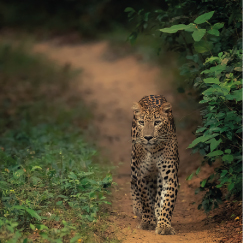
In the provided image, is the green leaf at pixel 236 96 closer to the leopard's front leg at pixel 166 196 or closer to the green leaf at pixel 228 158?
the green leaf at pixel 228 158

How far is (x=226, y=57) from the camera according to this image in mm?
5477

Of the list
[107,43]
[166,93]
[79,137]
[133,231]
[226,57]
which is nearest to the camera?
[226,57]

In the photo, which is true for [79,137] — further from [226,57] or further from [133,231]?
[226,57]

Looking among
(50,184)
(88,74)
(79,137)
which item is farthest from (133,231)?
(88,74)

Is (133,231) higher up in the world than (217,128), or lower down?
lower down

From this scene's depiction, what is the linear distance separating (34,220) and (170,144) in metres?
2.21

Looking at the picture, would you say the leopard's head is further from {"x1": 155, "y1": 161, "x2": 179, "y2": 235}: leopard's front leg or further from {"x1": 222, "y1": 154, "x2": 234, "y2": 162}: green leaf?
{"x1": 222, "y1": 154, "x2": 234, "y2": 162}: green leaf

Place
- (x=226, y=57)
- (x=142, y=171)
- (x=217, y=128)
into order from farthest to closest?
(x=142, y=171), (x=226, y=57), (x=217, y=128)

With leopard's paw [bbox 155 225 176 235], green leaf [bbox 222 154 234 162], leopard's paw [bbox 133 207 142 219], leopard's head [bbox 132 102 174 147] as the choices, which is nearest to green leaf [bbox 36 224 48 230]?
leopard's paw [bbox 155 225 176 235]

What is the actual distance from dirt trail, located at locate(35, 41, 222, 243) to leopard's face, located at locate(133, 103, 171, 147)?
1188mm

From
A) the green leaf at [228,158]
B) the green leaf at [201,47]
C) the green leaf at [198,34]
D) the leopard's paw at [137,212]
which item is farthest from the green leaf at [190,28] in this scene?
the leopard's paw at [137,212]

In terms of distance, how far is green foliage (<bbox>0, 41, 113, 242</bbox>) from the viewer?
551cm

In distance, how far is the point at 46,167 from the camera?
7504 millimetres

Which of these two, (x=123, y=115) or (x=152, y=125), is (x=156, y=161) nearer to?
(x=152, y=125)
